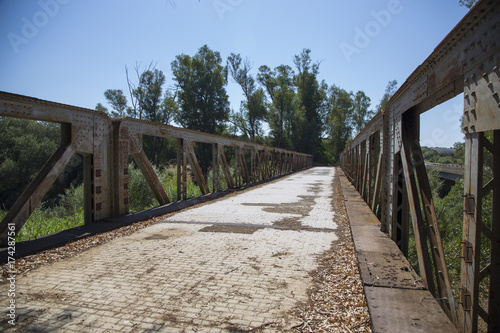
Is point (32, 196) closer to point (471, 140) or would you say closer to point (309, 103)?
point (471, 140)

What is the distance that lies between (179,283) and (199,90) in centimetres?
3658

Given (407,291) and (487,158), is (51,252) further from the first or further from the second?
(487,158)

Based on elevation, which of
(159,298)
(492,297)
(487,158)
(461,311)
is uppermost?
(487,158)

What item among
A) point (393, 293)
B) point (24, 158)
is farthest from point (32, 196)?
point (24, 158)

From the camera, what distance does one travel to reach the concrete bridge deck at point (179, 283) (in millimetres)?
2381

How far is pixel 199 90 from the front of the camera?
1490 inches

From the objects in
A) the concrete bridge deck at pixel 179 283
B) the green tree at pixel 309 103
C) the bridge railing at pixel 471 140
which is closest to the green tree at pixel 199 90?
the green tree at pixel 309 103

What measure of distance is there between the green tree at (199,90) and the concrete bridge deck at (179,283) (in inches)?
1322

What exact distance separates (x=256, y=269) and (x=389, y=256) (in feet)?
4.94

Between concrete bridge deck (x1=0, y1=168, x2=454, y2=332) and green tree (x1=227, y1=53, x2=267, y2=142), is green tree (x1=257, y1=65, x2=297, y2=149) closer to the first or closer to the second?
green tree (x1=227, y1=53, x2=267, y2=142)

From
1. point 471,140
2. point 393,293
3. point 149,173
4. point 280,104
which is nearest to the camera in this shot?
point 471,140

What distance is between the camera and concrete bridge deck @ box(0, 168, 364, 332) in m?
2.38

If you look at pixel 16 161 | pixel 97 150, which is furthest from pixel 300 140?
pixel 97 150

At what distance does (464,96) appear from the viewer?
2.13 meters
